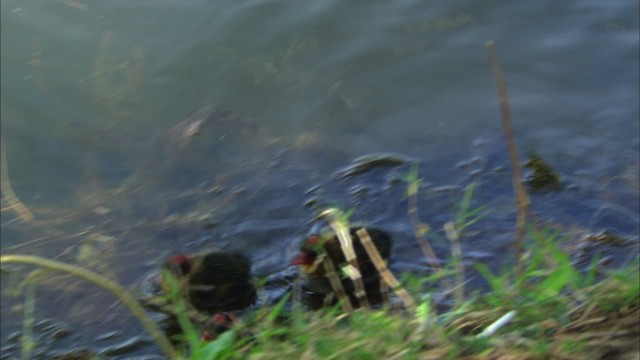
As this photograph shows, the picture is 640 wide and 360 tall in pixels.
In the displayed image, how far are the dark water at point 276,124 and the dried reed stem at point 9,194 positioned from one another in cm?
2

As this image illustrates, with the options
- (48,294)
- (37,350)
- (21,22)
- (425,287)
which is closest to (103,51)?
(21,22)

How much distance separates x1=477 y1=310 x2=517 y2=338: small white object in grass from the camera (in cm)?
233

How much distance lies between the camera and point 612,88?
3.79 meters

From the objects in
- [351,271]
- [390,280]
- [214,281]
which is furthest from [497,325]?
[214,281]

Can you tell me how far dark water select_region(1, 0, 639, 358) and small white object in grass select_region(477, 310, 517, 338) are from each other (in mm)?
868

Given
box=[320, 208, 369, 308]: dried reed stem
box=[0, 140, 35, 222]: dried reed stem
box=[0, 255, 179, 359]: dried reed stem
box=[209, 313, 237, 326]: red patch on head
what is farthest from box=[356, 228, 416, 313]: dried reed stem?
box=[0, 140, 35, 222]: dried reed stem

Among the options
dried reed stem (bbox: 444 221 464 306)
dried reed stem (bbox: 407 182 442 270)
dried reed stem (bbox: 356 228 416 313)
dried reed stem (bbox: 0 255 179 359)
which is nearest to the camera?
dried reed stem (bbox: 0 255 179 359)

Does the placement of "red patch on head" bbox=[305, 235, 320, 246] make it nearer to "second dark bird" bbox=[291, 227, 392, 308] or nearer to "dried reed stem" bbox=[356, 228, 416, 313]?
"second dark bird" bbox=[291, 227, 392, 308]

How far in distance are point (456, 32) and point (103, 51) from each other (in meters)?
1.53

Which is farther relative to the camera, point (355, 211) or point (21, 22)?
point (21, 22)

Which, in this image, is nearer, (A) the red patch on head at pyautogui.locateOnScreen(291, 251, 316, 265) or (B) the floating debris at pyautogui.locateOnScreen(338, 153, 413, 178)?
(A) the red patch on head at pyautogui.locateOnScreen(291, 251, 316, 265)

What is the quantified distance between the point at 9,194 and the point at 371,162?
1413 millimetres

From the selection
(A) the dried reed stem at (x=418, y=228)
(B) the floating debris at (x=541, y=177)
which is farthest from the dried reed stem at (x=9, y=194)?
(B) the floating debris at (x=541, y=177)

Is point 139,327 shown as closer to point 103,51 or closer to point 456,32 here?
point 103,51
